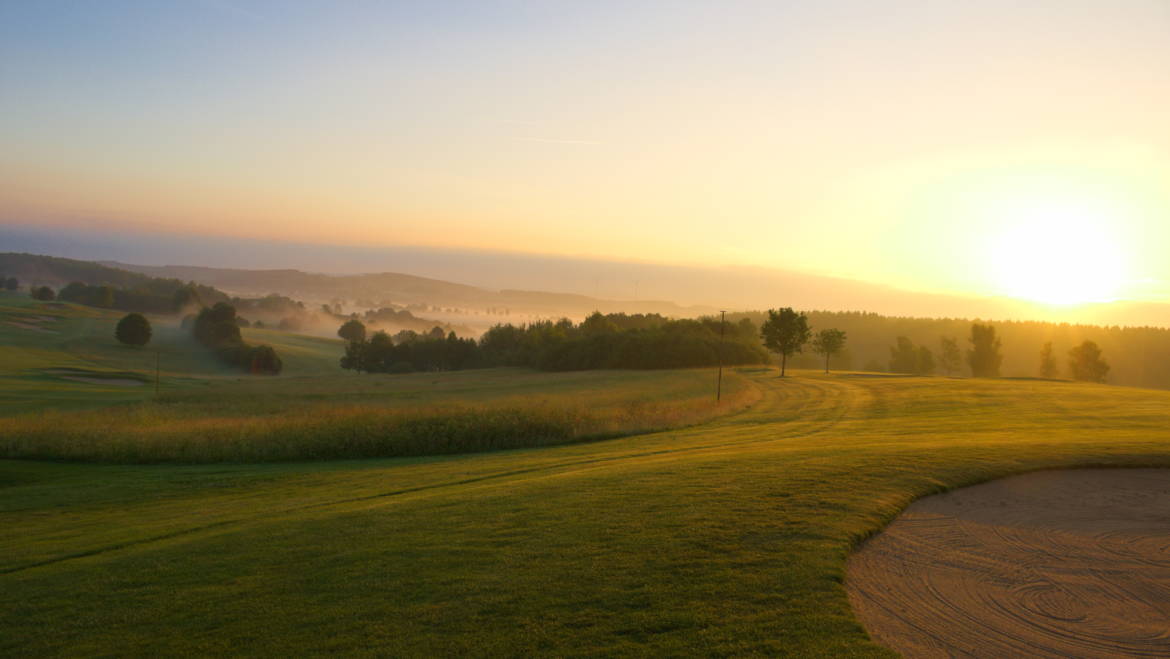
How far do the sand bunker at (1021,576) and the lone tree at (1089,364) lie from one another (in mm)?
111246

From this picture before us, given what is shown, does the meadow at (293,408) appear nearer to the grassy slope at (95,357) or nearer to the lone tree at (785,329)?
the grassy slope at (95,357)

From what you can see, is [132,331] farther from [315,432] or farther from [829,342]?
[829,342]

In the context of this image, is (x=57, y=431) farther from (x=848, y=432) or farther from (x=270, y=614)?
(x=848, y=432)

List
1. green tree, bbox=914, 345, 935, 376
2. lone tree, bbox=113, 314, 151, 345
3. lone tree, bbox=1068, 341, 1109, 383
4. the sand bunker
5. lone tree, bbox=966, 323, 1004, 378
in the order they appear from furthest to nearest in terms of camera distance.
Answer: green tree, bbox=914, 345, 935, 376, lone tree, bbox=966, 323, 1004, 378, lone tree, bbox=1068, 341, 1109, 383, lone tree, bbox=113, 314, 151, 345, the sand bunker

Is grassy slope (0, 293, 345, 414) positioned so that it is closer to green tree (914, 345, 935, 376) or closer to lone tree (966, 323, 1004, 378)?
green tree (914, 345, 935, 376)

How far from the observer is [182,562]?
11.2 metres

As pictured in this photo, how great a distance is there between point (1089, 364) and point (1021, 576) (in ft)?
390

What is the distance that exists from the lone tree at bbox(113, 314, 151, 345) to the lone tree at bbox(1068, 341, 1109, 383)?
14553cm

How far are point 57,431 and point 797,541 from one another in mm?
33682

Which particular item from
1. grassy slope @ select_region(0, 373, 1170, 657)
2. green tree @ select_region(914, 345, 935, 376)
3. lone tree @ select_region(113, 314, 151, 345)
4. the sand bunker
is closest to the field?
grassy slope @ select_region(0, 373, 1170, 657)

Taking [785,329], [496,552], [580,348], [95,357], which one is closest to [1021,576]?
[496,552]

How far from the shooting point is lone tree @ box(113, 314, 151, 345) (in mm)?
100438

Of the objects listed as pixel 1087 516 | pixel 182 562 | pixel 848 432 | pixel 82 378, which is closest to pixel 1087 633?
pixel 1087 516

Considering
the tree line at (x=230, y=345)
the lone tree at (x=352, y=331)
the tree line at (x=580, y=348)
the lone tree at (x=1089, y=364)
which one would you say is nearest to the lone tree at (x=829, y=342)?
the tree line at (x=580, y=348)
